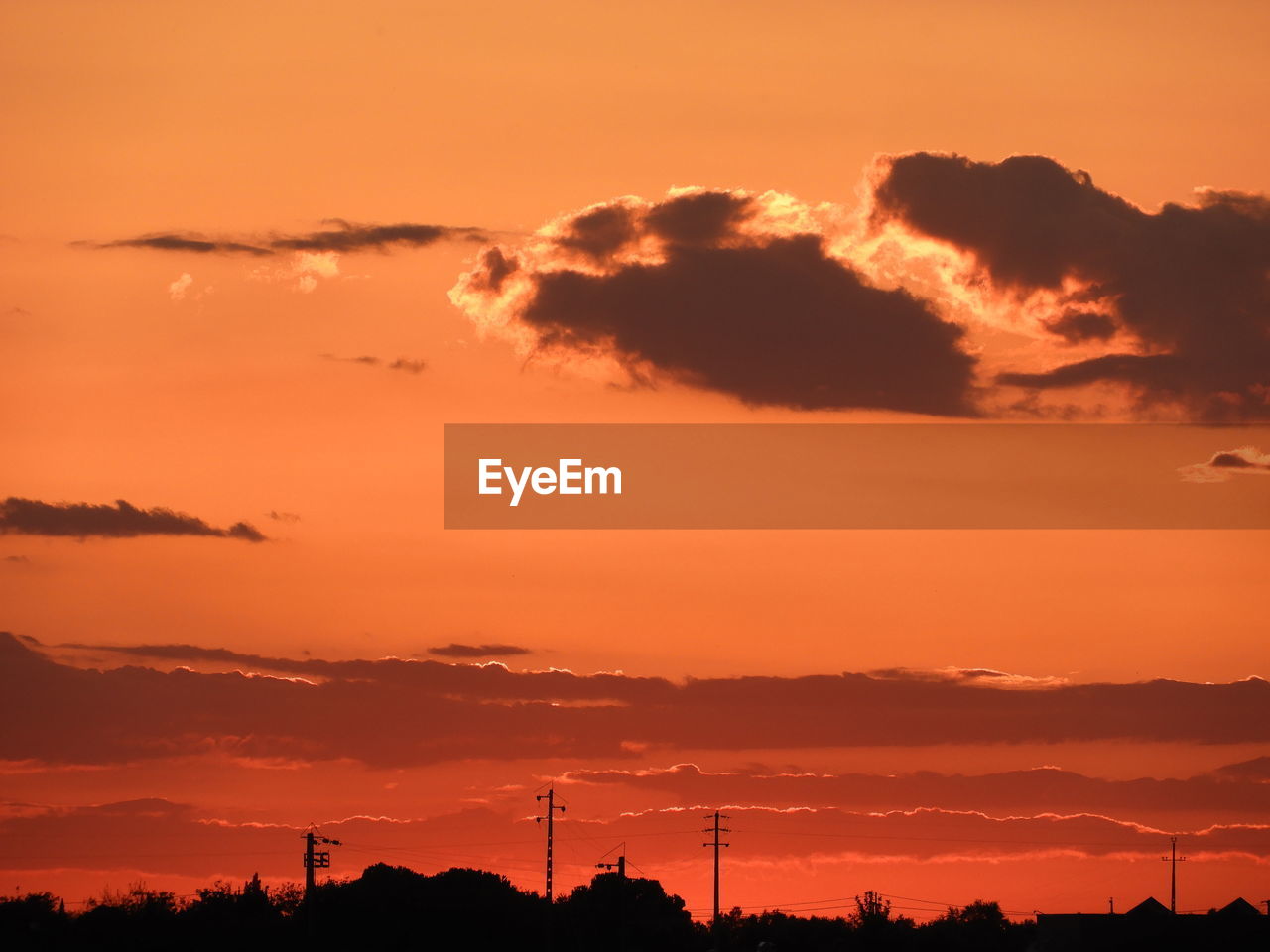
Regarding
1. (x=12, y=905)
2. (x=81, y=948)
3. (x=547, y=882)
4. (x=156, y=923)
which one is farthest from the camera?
(x=12, y=905)

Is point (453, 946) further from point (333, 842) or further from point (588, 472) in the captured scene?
point (588, 472)

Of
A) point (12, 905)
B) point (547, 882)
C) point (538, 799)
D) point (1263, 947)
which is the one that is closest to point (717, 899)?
point (538, 799)

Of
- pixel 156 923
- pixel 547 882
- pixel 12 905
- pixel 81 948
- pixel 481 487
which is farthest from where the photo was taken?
pixel 12 905

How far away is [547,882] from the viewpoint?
154m

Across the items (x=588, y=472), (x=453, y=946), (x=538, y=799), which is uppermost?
(x=588, y=472)

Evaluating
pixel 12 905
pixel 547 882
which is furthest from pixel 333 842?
pixel 12 905

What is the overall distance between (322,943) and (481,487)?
101862mm

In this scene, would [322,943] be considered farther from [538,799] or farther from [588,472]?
[588,472]

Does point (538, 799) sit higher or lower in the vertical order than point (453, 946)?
higher

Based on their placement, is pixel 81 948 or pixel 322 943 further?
pixel 322 943

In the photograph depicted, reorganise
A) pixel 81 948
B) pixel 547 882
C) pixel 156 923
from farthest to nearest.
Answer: pixel 156 923
pixel 81 948
pixel 547 882

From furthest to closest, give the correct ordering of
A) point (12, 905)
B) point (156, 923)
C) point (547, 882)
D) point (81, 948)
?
1. point (12, 905)
2. point (156, 923)
3. point (81, 948)
4. point (547, 882)

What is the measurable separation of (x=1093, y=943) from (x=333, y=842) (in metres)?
68.8

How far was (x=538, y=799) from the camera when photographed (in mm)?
179250
